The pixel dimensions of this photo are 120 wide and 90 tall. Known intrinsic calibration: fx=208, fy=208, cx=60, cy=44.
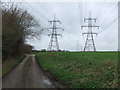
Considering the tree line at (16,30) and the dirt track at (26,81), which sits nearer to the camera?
the dirt track at (26,81)

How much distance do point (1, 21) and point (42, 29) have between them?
26.2m

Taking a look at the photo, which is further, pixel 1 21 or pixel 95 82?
pixel 1 21

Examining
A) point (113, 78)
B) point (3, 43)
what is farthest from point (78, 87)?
point (3, 43)

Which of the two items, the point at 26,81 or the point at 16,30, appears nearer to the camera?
the point at 26,81

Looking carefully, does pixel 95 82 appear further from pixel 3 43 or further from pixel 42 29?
pixel 42 29

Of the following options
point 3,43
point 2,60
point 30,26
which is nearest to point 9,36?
Result: point 3,43

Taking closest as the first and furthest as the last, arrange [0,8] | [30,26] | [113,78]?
1. [113,78]
2. [0,8]
3. [30,26]

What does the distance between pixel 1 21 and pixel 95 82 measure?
19.1 meters

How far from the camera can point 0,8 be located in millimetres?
29156

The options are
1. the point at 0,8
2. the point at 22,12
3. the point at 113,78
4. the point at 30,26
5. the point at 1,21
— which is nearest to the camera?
the point at 113,78

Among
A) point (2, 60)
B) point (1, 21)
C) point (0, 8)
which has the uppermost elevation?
point (0, 8)

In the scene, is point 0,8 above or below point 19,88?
above

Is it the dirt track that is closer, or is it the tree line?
the dirt track

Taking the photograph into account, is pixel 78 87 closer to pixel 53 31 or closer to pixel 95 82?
pixel 95 82
